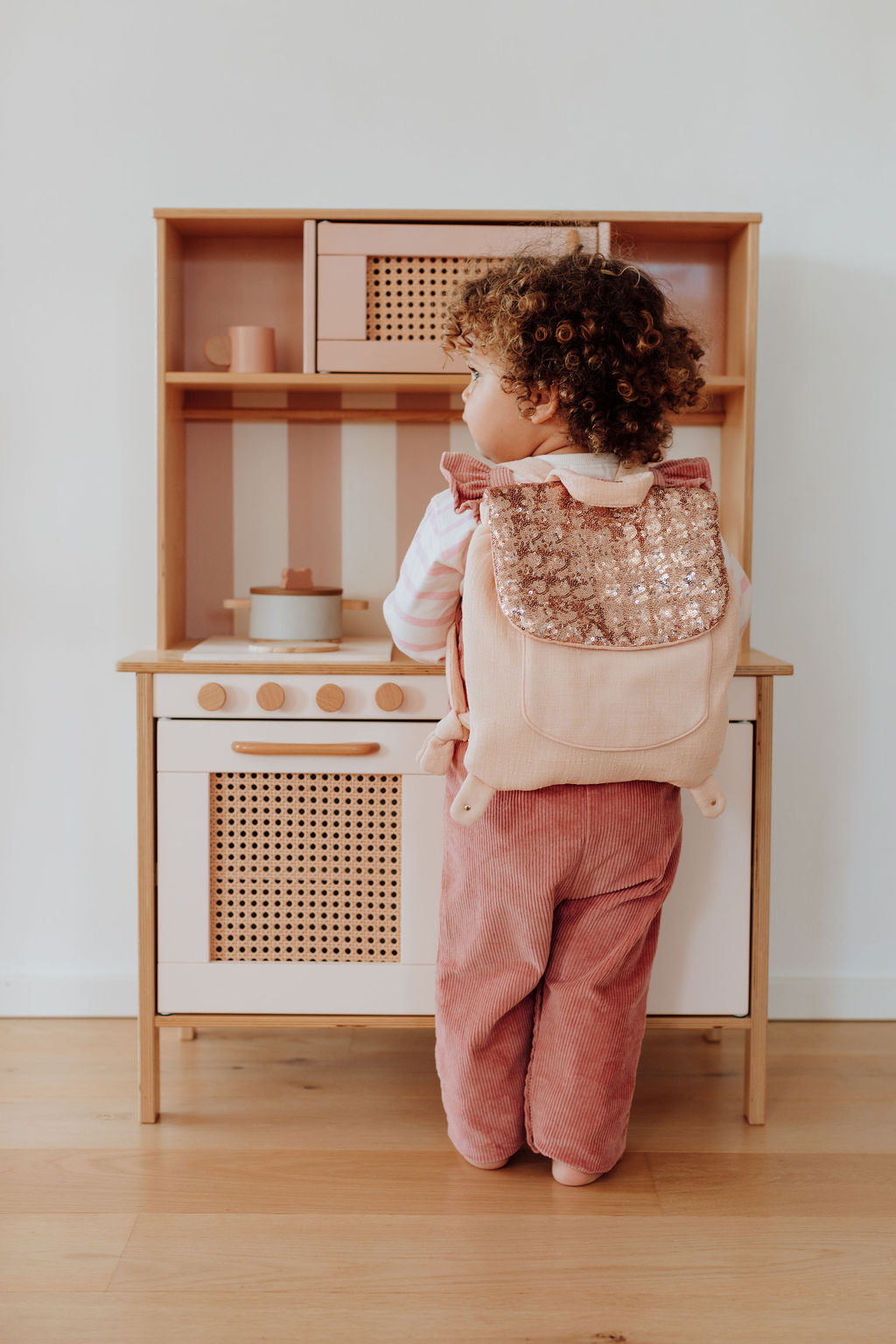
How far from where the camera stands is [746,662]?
1629 millimetres

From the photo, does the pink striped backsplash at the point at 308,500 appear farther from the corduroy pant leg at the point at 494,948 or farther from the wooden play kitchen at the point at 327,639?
the corduroy pant leg at the point at 494,948

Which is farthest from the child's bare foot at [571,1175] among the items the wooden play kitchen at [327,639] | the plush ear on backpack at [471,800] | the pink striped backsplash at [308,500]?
the pink striped backsplash at [308,500]

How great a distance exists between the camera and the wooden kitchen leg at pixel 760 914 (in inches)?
64.2

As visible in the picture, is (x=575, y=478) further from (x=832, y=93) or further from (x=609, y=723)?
(x=832, y=93)

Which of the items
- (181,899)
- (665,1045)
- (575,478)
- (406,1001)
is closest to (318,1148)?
(406,1001)

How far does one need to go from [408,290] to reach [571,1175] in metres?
1.27

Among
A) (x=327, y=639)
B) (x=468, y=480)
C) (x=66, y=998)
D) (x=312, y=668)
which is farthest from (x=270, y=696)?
(x=66, y=998)

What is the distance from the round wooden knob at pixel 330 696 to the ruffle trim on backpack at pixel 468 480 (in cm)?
36

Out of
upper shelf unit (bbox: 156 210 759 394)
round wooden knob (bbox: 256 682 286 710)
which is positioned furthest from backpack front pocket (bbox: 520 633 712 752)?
upper shelf unit (bbox: 156 210 759 394)

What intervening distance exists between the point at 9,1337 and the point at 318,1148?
477mm

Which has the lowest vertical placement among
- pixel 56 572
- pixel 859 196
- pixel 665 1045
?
pixel 665 1045

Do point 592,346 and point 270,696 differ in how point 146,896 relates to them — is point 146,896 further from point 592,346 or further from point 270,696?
point 592,346

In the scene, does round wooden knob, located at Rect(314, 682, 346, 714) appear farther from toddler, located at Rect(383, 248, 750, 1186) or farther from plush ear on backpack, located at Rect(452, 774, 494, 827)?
plush ear on backpack, located at Rect(452, 774, 494, 827)

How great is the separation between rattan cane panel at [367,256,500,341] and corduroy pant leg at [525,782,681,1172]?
0.83 meters
